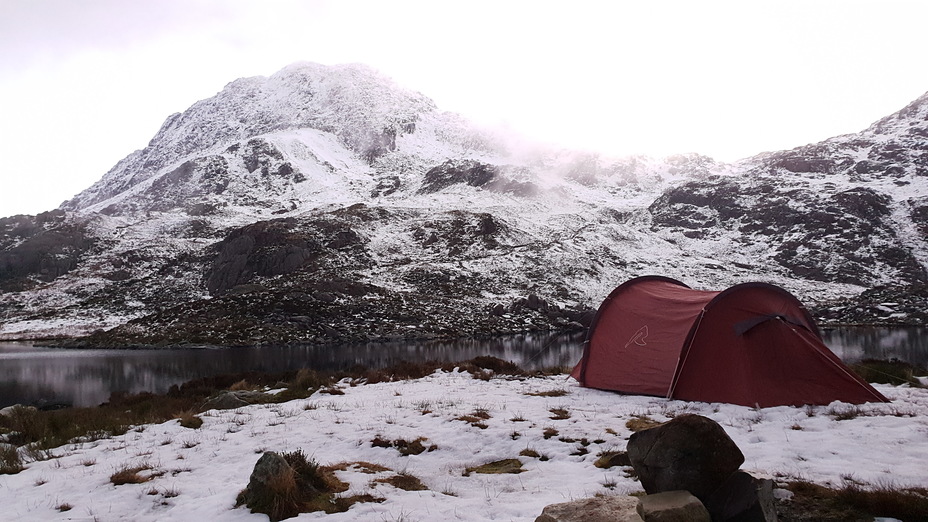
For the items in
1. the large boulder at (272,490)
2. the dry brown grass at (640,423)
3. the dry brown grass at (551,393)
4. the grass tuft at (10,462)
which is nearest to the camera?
the large boulder at (272,490)

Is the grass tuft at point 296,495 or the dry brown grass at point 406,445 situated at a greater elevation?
the grass tuft at point 296,495

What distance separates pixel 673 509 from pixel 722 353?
862 centimetres

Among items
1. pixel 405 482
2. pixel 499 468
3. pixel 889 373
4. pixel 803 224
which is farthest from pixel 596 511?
pixel 803 224

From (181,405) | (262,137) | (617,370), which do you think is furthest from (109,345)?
(262,137)

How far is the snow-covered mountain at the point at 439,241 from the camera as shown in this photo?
2397 inches

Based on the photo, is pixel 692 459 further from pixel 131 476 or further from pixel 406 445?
pixel 131 476

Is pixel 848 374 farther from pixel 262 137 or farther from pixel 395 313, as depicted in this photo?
pixel 262 137

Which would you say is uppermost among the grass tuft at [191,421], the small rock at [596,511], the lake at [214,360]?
the small rock at [596,511]

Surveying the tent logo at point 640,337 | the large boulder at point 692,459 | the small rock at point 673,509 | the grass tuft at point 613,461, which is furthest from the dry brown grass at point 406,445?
the tent logo at point 640,337

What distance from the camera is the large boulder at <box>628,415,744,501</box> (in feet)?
17.5

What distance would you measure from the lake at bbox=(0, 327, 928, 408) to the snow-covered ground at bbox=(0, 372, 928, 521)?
47.8ft

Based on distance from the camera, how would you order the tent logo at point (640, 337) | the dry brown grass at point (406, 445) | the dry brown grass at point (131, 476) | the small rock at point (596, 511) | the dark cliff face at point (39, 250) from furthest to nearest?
the dark cliff face at point (39, 250)
the tent logo at point (640, 337)
the dry brown grass at point (406, 445)
the dry brown grass at point (131, 476)
the small rock at point (596, 511)

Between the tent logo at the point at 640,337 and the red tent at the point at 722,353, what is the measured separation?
0.10ft

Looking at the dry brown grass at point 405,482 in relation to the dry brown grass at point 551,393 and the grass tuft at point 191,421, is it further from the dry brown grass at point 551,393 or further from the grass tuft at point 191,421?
the dry brown grass at point 551,393
